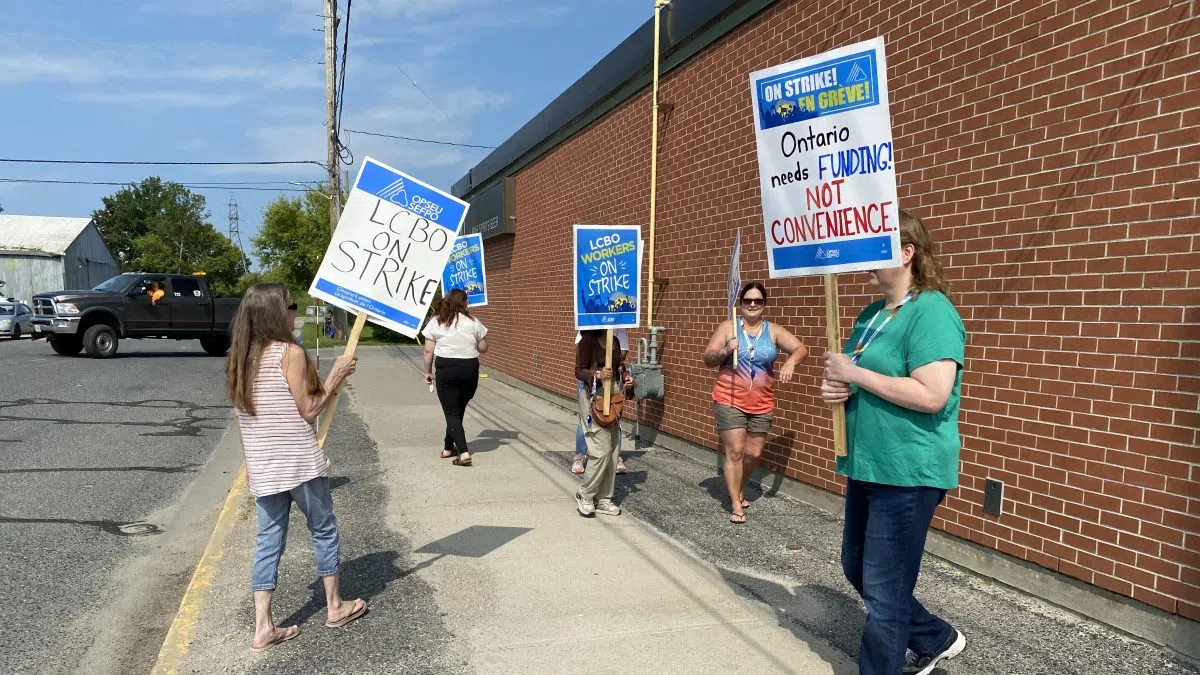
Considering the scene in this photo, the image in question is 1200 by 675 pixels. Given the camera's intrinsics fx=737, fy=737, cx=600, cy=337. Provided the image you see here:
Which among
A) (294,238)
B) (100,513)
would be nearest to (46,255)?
(294,238)

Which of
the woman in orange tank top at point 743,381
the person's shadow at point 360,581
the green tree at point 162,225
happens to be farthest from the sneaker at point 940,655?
the green tree at point 162,225

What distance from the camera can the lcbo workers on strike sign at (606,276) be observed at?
5.82 m

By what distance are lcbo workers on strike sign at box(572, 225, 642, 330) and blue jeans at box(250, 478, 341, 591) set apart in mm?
2685

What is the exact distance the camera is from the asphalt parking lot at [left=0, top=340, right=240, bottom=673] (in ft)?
12.6

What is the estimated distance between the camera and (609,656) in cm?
333

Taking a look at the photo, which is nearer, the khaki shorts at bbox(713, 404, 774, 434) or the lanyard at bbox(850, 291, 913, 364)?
the lanyard at bbox(850, 291, 913, 364)

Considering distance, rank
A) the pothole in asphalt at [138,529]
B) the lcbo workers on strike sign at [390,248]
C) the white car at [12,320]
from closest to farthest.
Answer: the lcbo workers on strike sign at [390,248], the pothole in asphalt at [138,529], the white car at [12,320]

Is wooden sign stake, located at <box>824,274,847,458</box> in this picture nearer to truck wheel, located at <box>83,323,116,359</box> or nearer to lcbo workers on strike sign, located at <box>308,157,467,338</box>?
lcbo workers on strike sign, located at <box>308,157,467,338</box>

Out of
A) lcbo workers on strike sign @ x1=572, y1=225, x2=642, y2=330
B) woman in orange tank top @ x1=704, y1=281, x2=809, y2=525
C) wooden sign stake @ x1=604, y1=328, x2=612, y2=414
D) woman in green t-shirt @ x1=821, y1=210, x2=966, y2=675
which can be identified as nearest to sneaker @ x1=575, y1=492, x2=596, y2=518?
wooden sign stake @ x1=604, y1=328, x2=612, y2=414

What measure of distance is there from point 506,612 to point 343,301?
1.86 meters

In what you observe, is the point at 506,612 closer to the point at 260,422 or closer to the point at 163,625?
the point at 260,422

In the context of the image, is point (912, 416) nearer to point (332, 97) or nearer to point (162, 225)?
point (332, 97)

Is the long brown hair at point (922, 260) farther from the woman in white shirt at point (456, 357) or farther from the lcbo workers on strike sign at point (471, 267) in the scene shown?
the lcbo workers on strike sign at point (471, 267)

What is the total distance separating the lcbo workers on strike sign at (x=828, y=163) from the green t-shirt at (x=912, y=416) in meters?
0.29
